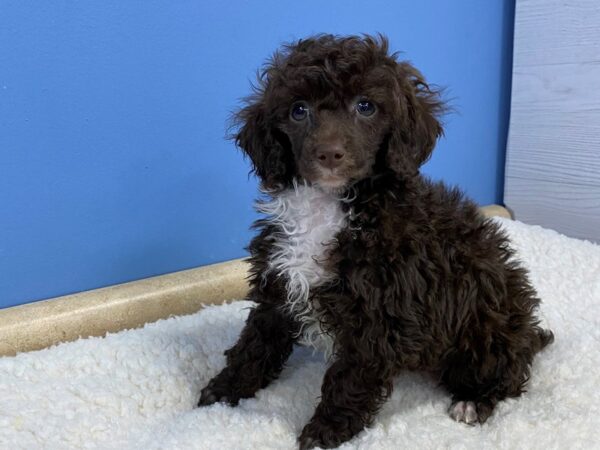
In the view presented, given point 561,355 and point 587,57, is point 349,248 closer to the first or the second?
point 561,355

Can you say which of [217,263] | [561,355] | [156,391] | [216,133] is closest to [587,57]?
[561,355]

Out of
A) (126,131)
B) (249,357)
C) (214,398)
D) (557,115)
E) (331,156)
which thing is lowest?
(214,398)

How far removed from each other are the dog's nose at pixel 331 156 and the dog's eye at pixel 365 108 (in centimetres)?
14

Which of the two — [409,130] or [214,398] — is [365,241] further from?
[214,398]

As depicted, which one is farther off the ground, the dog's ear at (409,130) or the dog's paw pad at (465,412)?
the dog's ear at (409,130)

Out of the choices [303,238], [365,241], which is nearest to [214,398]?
[303,238]

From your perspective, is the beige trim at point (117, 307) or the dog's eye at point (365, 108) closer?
the dog's eye at point (365, 108)

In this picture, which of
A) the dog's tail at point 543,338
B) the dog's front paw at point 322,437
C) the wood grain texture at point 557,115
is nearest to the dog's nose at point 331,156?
the dog's front paw at point 322,437

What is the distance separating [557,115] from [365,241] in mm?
1898

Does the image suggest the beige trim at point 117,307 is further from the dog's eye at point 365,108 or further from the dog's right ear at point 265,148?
the dog's eye at point 365,108

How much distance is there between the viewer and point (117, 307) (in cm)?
213

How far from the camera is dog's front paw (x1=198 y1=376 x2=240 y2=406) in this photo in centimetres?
169

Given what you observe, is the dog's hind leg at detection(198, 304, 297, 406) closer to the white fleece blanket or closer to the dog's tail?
the white fleece blanket

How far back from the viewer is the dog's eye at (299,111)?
4.66 feet
